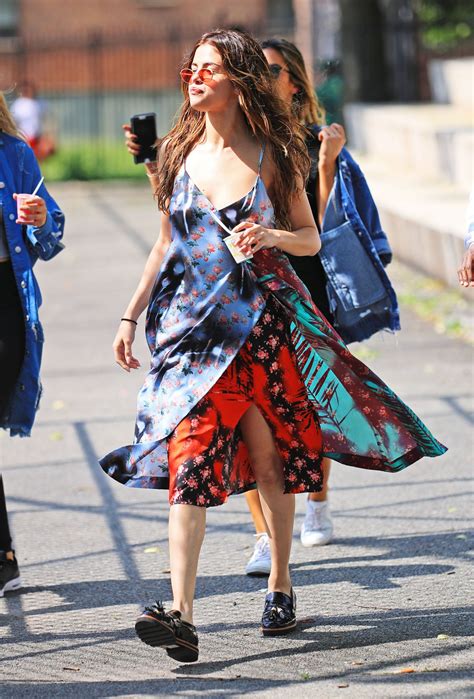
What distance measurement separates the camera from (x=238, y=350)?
4.13 metres

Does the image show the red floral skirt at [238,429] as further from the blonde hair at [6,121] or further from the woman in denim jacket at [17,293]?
the blonde hair at [6,121]

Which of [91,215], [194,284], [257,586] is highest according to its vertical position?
[194,284]

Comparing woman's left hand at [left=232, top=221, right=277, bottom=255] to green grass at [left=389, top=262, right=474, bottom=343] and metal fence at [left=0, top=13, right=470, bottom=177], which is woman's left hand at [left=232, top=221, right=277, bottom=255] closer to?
green grass at [left=389, top=262, right=474, bottom=343]

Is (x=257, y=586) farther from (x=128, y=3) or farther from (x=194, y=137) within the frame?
(x=128, y=3)

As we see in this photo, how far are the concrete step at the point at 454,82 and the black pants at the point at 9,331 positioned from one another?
46.0 feet

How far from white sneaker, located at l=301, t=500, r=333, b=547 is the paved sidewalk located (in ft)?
0.21

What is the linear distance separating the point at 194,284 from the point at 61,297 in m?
8.12

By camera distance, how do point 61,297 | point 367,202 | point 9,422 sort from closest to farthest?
point 9,422
point 367,202
point 61,297

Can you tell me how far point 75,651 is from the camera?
4328mm

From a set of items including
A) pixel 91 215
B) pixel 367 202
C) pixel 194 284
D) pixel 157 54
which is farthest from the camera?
pixel 157 54

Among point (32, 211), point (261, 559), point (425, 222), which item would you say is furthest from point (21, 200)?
point (425, 222)

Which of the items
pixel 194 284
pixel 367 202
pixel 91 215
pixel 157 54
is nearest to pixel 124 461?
pixel 194 284

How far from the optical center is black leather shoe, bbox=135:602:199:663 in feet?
12.7

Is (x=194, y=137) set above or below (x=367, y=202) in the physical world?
above
